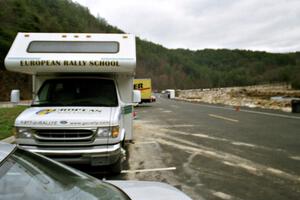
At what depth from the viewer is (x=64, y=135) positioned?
6238 mm

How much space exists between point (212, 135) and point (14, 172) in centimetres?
1066

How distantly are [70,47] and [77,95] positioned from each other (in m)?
1.12

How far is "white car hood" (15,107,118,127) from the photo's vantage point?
6160 mm

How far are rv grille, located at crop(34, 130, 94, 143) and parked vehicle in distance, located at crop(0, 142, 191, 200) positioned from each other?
337cm

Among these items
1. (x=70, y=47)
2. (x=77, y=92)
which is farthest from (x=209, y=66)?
(x=77, y=92)

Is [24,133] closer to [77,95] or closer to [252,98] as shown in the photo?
[77,95]

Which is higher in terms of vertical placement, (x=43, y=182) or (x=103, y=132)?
(x=43, y=182)

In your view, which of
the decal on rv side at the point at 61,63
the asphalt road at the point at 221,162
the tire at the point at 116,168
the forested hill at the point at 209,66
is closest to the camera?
the asphalt road at the point at 221,162

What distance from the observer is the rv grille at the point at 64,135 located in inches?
245

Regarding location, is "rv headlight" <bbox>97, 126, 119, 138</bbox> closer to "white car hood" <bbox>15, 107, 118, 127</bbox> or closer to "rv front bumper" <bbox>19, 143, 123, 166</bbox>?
"white car hood" <bbox>15, 107, 118, 127</bbox>

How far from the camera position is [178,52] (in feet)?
518

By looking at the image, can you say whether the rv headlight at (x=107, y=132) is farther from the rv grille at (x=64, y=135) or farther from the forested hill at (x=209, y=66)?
the forested hill at (x=209, y=66)

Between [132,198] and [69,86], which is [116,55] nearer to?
[69,86]

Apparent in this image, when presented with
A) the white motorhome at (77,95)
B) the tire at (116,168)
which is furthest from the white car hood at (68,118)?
the tire at (116,168)
